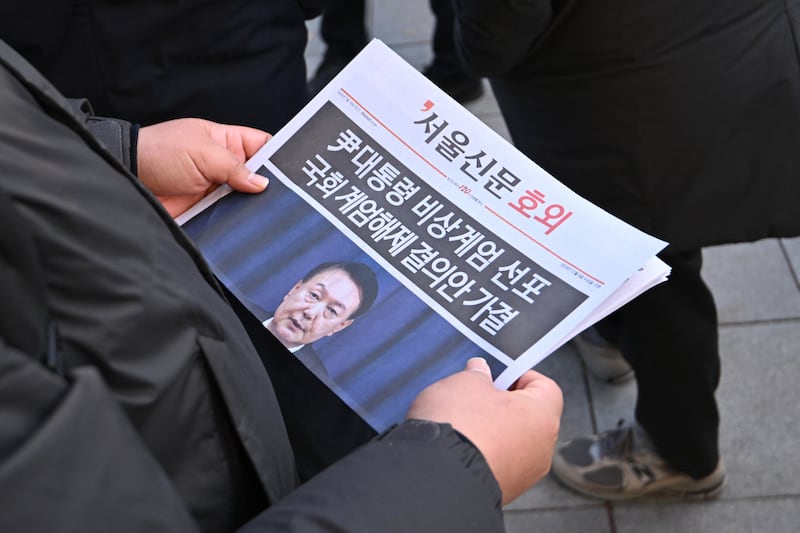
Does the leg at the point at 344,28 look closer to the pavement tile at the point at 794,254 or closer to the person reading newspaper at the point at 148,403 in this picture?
the pavement tile at the point at 794,254

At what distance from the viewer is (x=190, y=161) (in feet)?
3.48

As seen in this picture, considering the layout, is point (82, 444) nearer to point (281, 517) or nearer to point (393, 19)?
point (281, 517)

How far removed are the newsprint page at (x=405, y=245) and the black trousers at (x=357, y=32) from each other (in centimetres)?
212

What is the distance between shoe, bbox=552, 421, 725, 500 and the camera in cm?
192

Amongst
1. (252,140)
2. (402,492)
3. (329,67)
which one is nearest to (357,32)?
(329,67)

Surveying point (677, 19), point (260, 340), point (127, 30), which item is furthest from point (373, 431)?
point (677, 19)

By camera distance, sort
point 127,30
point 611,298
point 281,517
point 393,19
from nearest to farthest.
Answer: point 281,517, point 611,298, point 127,30, point 393,19

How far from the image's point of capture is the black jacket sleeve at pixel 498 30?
1.31 m

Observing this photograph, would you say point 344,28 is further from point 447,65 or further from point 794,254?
point 794,254

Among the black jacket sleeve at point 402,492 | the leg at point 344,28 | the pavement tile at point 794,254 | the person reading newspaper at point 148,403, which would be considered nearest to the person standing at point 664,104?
the person reading newspaper at point 148,403

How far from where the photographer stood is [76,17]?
1119 millimetres

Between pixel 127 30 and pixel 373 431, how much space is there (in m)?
0.60

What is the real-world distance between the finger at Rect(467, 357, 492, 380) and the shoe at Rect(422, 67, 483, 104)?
2.35 metres

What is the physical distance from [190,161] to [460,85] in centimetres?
221
